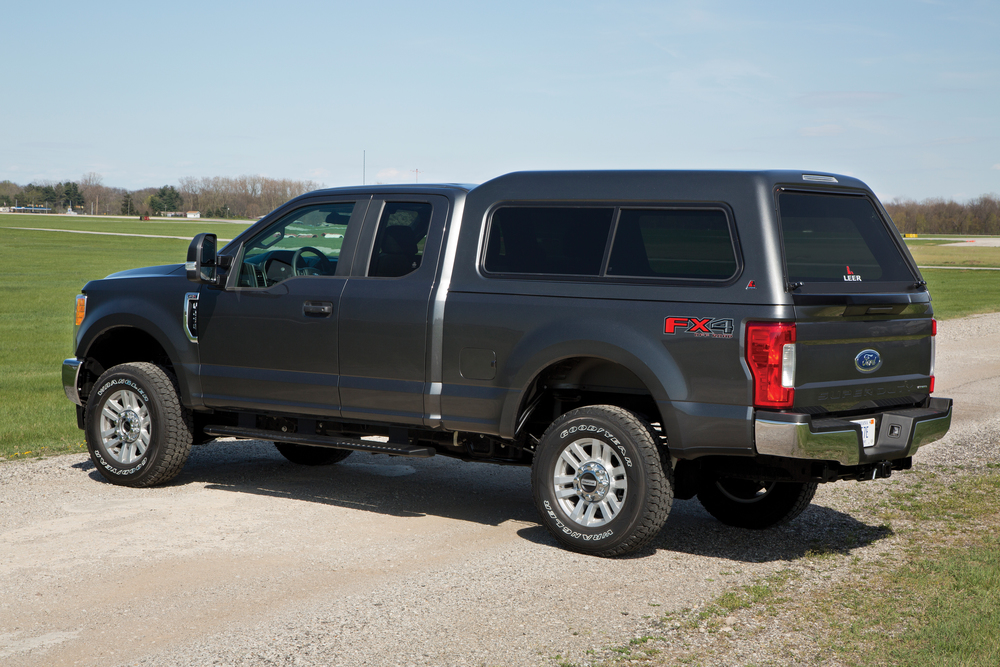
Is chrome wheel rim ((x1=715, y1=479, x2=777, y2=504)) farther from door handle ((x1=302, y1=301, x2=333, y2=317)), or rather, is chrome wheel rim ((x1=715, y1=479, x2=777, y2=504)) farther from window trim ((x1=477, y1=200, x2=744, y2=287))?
door handle ((x1=302, y1=301, x2=333, y2=317))

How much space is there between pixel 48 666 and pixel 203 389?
3339 millimetres

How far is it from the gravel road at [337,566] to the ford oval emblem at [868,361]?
3.86 ft

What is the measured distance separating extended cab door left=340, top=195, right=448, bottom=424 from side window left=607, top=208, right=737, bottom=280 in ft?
4.21

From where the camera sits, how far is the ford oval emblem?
5691 millimetres

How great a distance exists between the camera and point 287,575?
18.1 feet

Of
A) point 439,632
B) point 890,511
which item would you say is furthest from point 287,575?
point 890,511

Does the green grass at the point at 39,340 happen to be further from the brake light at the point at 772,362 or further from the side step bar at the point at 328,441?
the brake light at the point at 772,362

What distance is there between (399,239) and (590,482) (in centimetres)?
209

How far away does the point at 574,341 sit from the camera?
19.5 feet

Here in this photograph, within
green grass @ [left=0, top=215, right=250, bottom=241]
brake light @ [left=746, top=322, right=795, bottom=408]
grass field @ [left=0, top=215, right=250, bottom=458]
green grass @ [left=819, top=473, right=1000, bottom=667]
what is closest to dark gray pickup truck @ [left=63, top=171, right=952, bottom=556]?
brake light @ [left=746, top=322, right=795, bottom=408]

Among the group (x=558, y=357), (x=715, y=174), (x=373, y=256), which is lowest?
(x=558, y=357)

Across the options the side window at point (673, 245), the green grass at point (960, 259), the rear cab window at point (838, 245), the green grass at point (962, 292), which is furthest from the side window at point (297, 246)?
the green grass at point (960, 259)

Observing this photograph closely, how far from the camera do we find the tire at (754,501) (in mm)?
6641

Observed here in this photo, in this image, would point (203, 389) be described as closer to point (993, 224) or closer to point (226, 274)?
point (226, 274)
